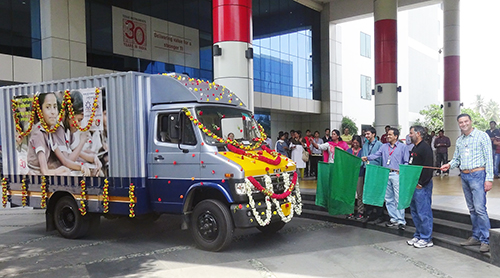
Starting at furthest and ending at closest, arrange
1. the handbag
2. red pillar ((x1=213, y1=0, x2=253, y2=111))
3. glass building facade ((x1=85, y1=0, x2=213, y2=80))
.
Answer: glass building facade ((x1=85, y1=0, x2=213, y2=80)) → the handbag → red pillar ((x1=213, y1=0, x2=253, y2=111))

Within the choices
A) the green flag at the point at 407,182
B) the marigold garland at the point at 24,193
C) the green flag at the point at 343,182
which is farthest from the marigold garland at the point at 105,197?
the green flag at the point at 407,182

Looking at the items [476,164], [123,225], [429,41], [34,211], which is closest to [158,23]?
[34,211]

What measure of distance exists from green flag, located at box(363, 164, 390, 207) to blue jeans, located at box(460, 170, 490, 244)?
1.75 m

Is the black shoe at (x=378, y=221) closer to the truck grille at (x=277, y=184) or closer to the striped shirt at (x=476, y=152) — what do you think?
the truck grille at (x=277, y=184)

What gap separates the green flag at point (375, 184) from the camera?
26.8 ft

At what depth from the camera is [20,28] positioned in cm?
1569

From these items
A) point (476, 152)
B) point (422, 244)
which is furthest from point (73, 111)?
point (476, 152)

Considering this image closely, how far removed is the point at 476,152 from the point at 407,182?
4.04 ft

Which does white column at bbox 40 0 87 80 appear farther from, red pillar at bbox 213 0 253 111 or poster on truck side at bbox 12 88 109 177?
poster on truck side at bbox 12 88 109 177

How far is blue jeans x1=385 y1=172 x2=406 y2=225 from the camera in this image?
8148 mm

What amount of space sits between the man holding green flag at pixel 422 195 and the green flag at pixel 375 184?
89 cm

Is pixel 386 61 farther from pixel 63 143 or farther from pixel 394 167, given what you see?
pixel 63 143

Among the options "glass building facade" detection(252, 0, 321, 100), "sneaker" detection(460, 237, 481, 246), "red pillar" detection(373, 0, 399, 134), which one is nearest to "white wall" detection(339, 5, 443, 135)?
"glass building facade" detection(252, 0, 321, 100)

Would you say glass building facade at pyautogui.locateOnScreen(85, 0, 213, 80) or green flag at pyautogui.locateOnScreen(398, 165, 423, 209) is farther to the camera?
glass building facade at pyautogui.locateOnScreen(85, 0, 213, 80)
